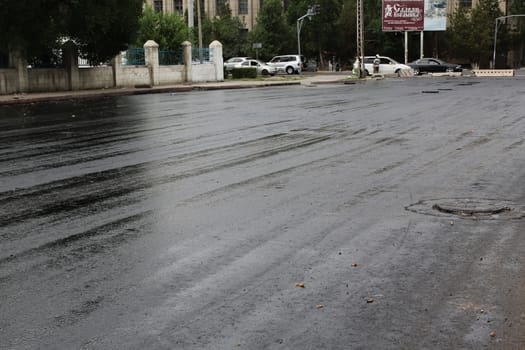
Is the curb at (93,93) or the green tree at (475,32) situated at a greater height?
the green tree at (475,32)

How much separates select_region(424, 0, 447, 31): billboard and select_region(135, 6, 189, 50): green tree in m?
37.2

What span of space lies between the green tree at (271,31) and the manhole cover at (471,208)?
262ft

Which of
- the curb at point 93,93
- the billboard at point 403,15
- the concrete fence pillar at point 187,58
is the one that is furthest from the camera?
the billboard at point 403,15

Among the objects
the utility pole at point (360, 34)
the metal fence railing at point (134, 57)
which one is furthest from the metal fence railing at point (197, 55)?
the utility pole at point (360, 34)

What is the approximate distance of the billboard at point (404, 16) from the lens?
7506 centimetres

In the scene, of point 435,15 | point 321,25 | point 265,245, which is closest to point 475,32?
point 435,15

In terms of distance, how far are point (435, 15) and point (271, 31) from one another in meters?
19.8

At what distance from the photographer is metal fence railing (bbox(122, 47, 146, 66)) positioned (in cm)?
4356

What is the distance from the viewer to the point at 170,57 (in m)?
46.6

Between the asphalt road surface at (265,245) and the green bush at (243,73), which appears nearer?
the asphalt road surface at (265,245)

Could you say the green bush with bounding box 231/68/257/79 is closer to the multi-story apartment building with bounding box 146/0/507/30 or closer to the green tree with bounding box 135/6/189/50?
the green tree with bounding box 135/6/189/50

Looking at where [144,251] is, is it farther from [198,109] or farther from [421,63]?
[421,63]

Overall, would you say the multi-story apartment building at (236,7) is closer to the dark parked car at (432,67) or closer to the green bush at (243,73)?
the dark parked car at (432,67)

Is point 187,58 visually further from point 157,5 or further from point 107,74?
point 157,5
